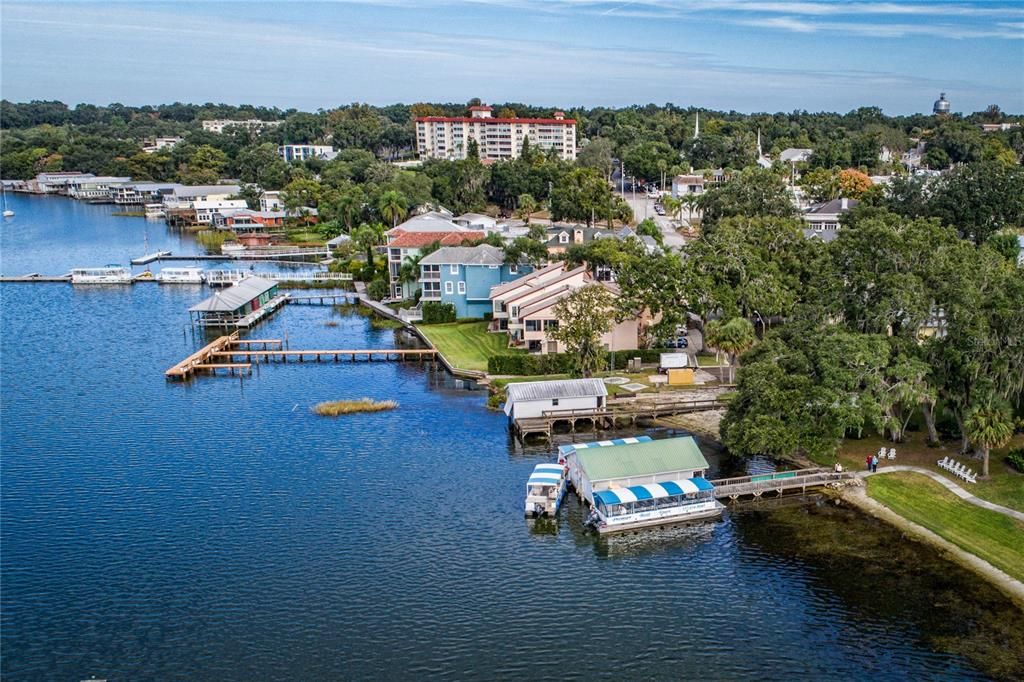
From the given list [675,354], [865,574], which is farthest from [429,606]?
[675,354]

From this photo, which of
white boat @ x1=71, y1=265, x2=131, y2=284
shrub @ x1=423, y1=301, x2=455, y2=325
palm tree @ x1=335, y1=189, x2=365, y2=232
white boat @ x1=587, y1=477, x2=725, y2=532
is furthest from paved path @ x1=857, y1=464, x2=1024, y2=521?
palm tree @ x1=335, y1=189, x2=365, y2=232

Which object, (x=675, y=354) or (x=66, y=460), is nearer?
(x=66, y=460)

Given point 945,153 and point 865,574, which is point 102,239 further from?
point 945,153

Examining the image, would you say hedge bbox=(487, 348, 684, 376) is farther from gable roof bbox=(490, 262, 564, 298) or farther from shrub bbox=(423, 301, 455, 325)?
shrub bbox=(423, 301, 455, 325)

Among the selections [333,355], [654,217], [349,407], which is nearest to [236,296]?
[333,355]

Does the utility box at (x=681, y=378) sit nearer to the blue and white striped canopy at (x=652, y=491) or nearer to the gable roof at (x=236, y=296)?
the blue and white striped canopy at (x=652, y=491)

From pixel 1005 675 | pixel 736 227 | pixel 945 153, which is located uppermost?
pixel 945 153

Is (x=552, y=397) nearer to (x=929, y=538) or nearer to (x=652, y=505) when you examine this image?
(x=652, y=505)
